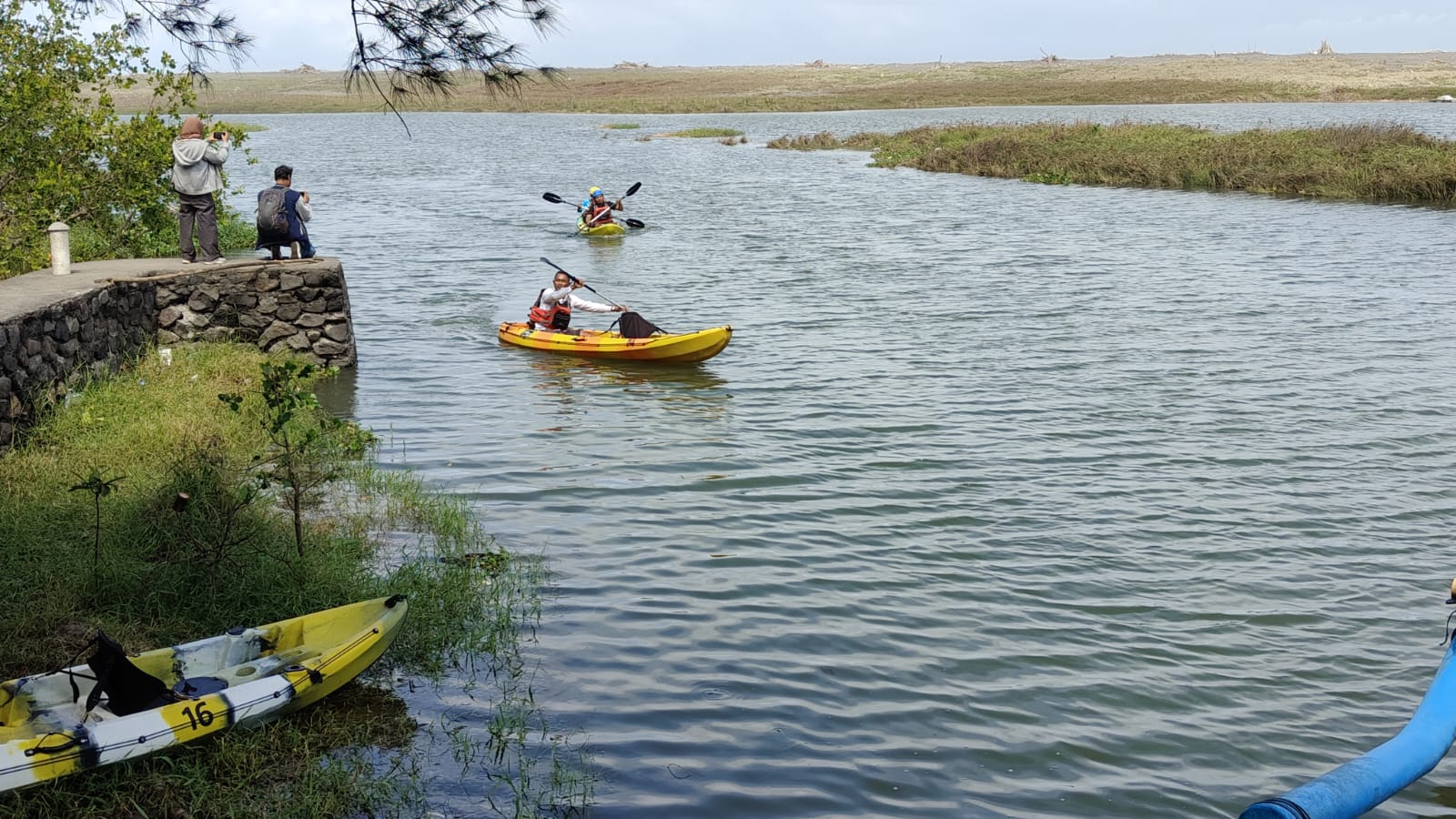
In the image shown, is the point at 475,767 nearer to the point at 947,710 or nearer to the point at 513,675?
the point at 513,675

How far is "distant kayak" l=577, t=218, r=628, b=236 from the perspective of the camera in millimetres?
29109

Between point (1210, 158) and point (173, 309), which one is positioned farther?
point (1210, 158)

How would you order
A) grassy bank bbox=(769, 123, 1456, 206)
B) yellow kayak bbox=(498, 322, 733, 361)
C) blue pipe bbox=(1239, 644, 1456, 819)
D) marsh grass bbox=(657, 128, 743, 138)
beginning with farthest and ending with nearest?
marsh grass bbox=(657, 128, 743, 138), grassy bank bbox=(769, 123, 1456, 206), yellow kayak bbox=(498, 322, 733, 361), blue pipe bbox=(1239, 644, 1456, 819)

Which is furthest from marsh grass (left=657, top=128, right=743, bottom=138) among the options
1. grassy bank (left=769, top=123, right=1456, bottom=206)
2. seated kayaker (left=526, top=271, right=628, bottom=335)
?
seated kayaker (left=526, top=271, right=628, bottom=335)

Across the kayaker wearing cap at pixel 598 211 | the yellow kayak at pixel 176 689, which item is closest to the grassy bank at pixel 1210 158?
the kayaker wearing cap at pixel 598 211

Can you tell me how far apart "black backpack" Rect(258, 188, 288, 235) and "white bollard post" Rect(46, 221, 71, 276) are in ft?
7.38

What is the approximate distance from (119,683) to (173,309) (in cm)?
955

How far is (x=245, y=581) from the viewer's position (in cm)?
744

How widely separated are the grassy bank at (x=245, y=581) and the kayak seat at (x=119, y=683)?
326 mm

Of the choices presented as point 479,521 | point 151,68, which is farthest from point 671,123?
point 479,521

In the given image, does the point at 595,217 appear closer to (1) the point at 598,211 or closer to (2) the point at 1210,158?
(1) the point at 598,211

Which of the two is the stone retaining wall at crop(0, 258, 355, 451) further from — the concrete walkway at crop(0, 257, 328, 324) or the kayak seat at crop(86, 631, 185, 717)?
the kayak seat at crop(86, 631, 185, 717)

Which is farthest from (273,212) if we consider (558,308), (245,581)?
(245,581)

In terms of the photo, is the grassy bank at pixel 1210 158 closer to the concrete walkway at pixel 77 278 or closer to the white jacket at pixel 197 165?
the concrete walkway at pixel 77 278
